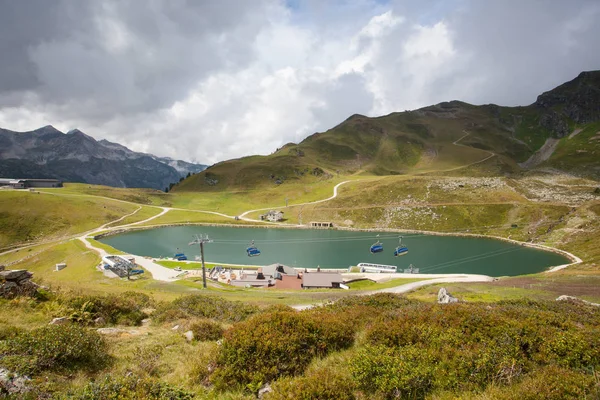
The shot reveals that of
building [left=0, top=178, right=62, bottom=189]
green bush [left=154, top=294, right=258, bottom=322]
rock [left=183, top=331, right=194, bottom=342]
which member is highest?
building [left=0, top=178, right=62, bottom=189]

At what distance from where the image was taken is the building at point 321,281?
5138 cm

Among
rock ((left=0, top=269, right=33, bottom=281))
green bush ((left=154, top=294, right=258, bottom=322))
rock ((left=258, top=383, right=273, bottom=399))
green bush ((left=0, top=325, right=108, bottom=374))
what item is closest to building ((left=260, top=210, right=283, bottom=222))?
green bush ((left=154, top=294, right=258, bottom=322))

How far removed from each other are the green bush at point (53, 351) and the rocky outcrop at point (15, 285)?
10.1 meters

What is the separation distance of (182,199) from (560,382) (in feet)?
633

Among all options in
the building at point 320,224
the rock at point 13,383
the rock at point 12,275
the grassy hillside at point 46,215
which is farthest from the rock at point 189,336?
the grassy hillside at point 46,215

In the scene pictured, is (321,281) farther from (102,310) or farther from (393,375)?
(393,375)

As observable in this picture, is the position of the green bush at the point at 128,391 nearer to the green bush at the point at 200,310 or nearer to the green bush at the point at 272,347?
the green bush at the point at 272,347

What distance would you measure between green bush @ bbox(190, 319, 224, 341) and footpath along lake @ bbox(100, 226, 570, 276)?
63.4 m

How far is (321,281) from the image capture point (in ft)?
173

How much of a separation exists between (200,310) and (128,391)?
13.8m

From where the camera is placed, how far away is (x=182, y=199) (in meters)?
183

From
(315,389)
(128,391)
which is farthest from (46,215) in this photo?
(315,389)

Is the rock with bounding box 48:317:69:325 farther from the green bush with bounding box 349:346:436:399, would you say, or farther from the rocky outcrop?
the green bush with bounding box 349:346:436:399

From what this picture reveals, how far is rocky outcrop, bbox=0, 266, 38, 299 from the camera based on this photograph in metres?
16.6
